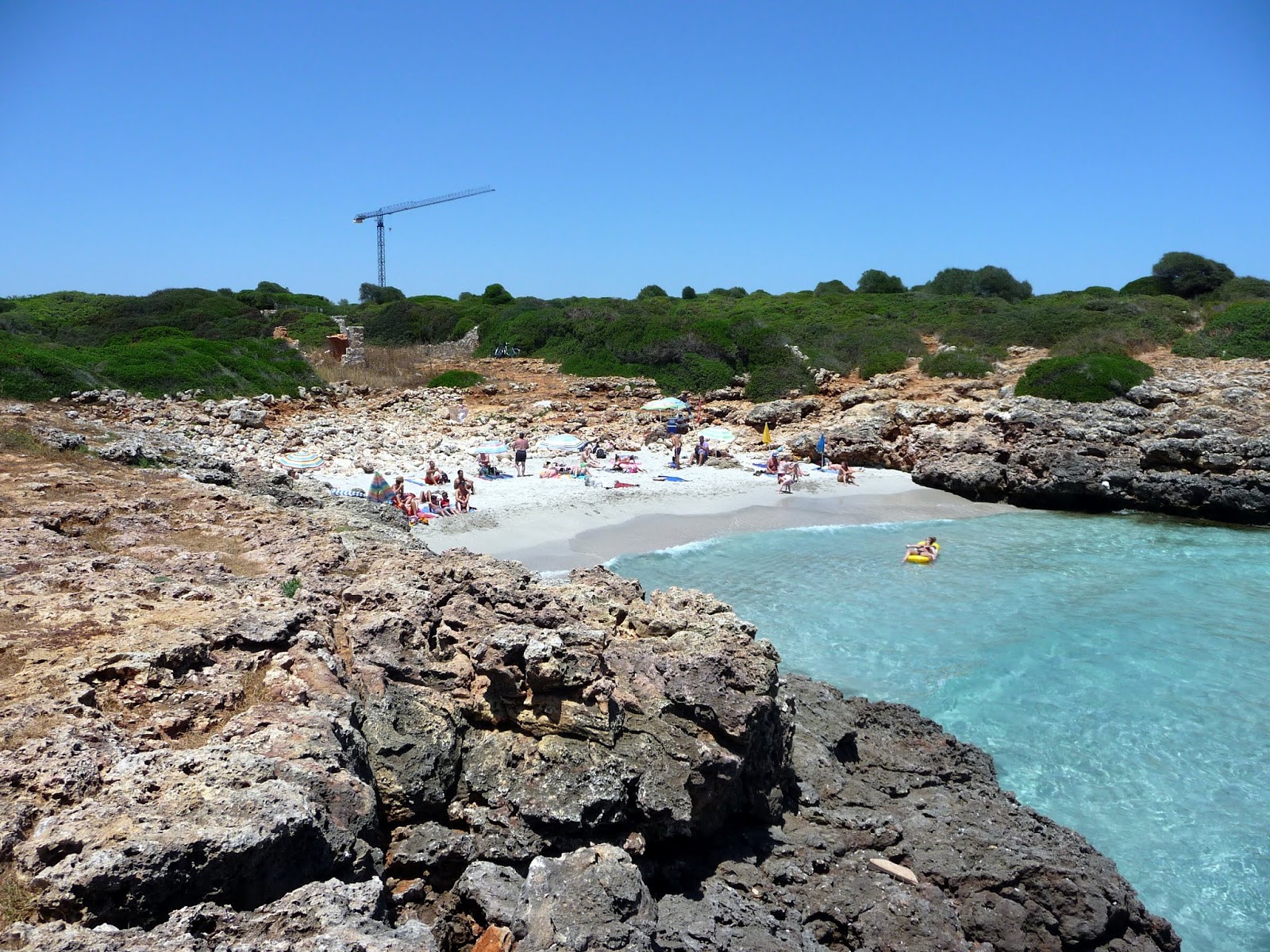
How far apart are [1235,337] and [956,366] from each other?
10.1m

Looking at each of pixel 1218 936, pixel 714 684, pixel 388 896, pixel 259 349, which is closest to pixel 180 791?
pixel 388 896

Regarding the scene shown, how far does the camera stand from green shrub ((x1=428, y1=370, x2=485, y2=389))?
33656 mm

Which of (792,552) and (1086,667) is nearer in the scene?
(1086,667)

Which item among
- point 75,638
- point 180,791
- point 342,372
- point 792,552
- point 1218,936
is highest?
point 342,372

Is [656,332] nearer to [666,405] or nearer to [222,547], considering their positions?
[666,405]

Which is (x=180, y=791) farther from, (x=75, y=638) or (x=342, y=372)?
(x=342, y=372)

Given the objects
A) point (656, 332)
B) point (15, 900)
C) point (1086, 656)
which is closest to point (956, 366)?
point (656, 332)

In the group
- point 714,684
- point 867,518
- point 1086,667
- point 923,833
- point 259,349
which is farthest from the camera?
point 259,349

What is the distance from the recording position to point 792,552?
16.9 metres

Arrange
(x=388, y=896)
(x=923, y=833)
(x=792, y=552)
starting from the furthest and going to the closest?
(x=792, y=552) < (x=923, y=833) < (x=388, y=896)

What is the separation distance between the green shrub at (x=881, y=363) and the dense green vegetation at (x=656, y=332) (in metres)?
0.07

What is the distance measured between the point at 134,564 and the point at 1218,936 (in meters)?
9.24

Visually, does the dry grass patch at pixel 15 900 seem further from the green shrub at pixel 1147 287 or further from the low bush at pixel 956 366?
the green shrub at pixel 1147 287

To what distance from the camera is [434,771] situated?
464 cm
